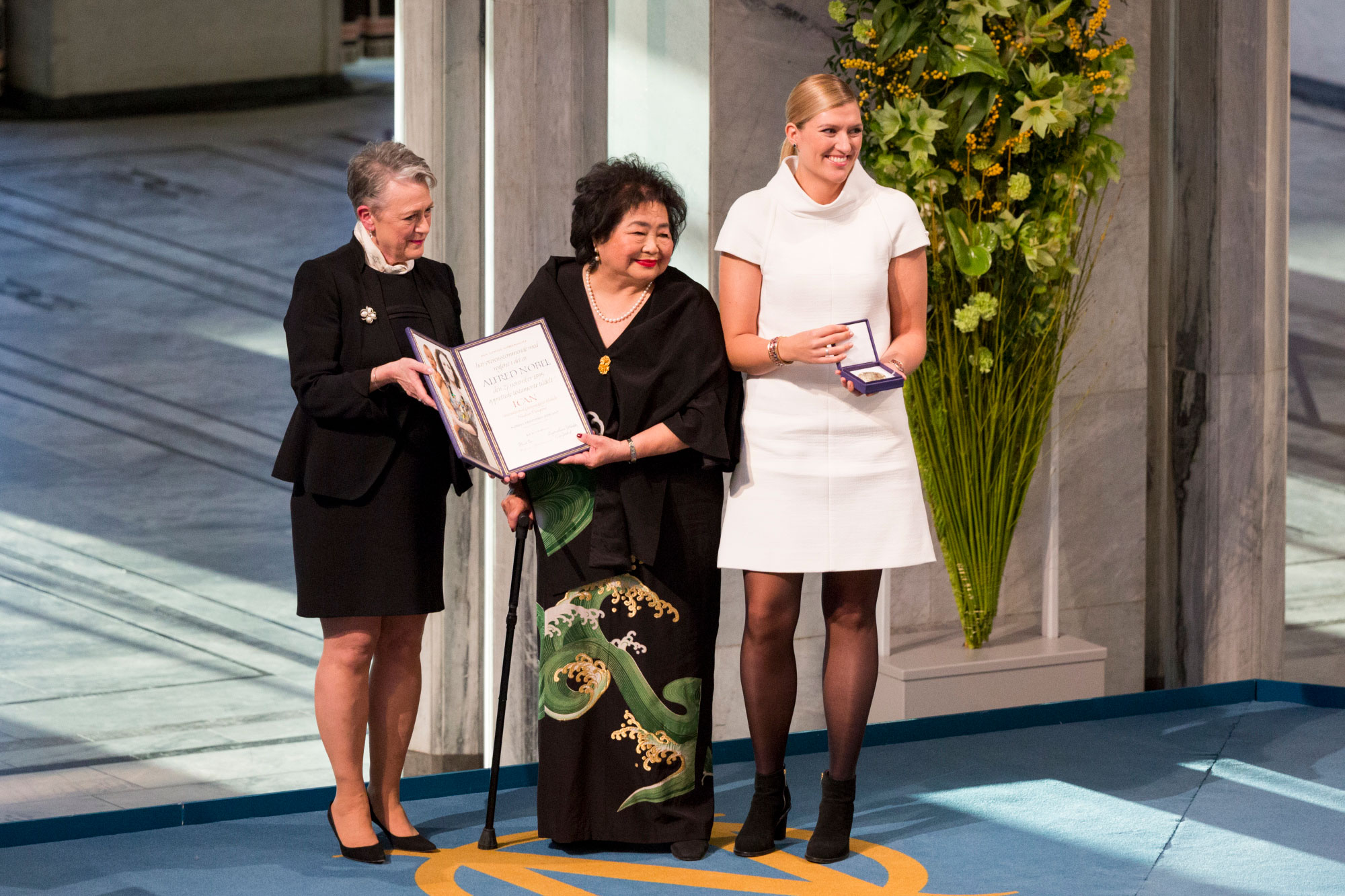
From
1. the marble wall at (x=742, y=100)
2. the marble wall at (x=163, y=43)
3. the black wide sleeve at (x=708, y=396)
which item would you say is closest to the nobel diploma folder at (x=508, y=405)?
the black wide sleeve at (x=708, y=396)

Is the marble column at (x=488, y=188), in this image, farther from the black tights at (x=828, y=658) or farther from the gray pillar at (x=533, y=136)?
the black tights at (x=828, y=658)

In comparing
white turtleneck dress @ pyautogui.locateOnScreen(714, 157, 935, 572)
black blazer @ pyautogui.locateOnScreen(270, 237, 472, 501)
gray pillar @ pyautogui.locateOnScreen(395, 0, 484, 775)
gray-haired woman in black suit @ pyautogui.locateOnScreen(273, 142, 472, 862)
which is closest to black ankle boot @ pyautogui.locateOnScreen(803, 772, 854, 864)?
white turtleneck dress @ pyautogui.locateOnScreen(714, 157, 935, 572)

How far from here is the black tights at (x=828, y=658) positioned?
3768 mm

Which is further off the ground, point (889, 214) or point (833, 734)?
point (889, 214)

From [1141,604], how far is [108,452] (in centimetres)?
569

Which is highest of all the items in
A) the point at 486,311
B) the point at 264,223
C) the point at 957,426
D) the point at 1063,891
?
the point at 264,223

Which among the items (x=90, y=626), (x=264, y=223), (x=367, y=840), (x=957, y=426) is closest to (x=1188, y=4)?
(x=957, y=426)

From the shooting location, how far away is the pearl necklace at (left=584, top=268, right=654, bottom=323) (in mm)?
3777

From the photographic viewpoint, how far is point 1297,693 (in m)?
5.17

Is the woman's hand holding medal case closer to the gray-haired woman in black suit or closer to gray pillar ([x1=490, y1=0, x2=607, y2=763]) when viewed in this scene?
the gray-haired woman in black suit

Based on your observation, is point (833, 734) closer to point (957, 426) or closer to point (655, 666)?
point (655, 666)

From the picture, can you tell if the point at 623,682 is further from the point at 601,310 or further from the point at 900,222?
the point at 900,222

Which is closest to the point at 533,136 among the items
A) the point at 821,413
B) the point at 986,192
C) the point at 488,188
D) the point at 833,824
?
the point at 488,188

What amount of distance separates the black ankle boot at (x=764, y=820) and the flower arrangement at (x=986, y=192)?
1322 millimetres
